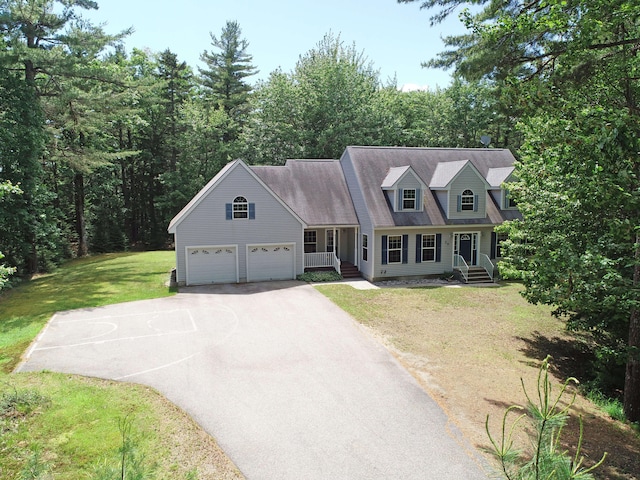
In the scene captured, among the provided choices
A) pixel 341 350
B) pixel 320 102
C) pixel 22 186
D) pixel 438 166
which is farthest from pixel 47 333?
pixel 320 102

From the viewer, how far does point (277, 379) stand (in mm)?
11281

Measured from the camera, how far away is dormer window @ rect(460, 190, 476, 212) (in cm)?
2409

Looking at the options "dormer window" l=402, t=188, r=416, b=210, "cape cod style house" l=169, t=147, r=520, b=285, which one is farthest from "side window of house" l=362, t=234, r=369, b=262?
"dormer window" l=402, t=188, r=416, b=210

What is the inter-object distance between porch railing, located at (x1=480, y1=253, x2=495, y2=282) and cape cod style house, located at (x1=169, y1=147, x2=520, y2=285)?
0.08 metres

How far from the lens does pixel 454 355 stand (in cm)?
1311

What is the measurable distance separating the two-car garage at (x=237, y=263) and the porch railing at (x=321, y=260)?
3.95 ft

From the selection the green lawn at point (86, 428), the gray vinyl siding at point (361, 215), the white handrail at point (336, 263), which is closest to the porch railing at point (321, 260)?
the white handrail at point (336, 263)

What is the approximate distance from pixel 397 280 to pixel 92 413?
16.6 metres

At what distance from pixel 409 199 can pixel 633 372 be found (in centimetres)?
1437

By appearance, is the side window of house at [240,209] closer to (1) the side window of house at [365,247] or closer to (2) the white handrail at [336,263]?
(2) the white handrail at [336,263]

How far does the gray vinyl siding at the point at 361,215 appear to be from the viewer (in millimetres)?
22906

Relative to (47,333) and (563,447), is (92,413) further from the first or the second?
(563,447)

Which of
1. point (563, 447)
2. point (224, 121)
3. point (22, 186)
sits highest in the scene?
point (224, 121)

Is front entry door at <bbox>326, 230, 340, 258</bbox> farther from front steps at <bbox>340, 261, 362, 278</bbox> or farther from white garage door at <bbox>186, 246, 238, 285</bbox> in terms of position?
white garage door at <bbox>186, 246, 238, 285</bbox>
